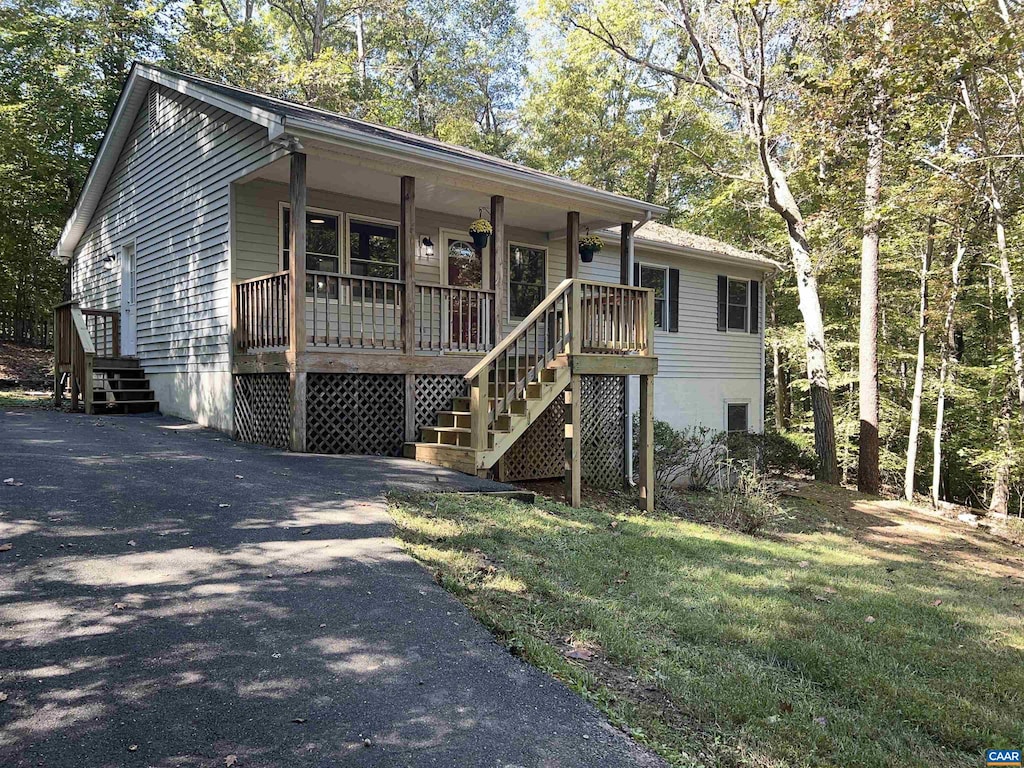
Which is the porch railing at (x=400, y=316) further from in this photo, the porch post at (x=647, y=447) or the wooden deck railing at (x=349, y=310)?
the porch post at (x=647, y=447)

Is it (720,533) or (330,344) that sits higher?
(330,344)

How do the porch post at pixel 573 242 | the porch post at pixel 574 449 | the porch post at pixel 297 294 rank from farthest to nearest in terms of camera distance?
the porch post at pixel 573 242 → the porch post at pixel 574 449 → the porch post at pixel 297 294

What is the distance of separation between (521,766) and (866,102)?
10.3 metres

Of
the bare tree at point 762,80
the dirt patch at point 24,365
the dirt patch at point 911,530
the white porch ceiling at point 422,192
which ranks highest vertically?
the bare tree at point 762,80

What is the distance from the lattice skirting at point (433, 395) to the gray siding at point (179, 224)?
9.58 feet

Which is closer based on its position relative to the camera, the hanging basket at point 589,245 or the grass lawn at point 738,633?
the grass lawn at point 738,633

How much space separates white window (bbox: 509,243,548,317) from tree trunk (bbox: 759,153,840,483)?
18.8ft

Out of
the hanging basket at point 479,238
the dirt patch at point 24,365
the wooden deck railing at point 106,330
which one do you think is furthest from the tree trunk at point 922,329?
the dirt patch at point 24,365

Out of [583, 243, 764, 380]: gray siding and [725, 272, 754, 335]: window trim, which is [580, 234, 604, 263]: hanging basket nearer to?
[583, 243, 764, 380]: gray siding

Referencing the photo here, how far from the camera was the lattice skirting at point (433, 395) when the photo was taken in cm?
970

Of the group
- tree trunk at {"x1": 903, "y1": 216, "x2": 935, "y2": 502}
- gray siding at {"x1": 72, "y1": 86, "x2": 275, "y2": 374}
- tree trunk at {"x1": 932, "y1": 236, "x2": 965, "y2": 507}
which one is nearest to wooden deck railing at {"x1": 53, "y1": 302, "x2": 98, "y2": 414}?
gray siding at {"x1": 72, "y1": 86, "x2": 275, "y2": 374}

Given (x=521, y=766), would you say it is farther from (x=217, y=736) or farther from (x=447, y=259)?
(x=447, y=259)

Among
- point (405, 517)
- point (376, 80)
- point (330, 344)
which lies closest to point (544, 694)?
point (405, 517)

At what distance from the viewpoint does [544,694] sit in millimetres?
3135
